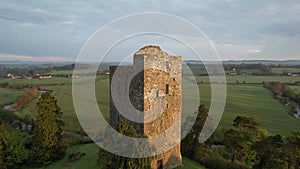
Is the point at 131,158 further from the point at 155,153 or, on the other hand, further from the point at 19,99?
the point at 19,99

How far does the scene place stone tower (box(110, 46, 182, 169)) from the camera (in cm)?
1237

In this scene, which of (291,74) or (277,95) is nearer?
(277,95)

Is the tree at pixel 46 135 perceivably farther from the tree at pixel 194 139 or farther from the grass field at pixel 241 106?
the grass field at pixel 241 106

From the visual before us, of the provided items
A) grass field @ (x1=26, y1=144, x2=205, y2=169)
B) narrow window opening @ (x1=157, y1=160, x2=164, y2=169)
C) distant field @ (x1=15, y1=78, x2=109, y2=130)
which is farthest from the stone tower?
distant field @ (x1=15, y1=78, x2=109, y2=130)

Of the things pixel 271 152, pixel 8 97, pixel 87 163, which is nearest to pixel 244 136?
pixel 271 152

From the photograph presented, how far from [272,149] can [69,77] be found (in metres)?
71.8

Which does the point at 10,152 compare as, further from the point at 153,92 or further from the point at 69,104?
the point at 69,104

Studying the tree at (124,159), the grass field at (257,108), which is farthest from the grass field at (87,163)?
the grass field at (257,108)

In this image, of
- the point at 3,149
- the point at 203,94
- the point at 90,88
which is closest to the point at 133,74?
the point at 3,149

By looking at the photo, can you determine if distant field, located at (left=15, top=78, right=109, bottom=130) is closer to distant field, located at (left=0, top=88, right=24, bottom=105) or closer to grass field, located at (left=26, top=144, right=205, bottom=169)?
distant field, located at (left=0, top=88, right=24, bottom=105)

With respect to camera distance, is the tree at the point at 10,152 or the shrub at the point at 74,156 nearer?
the tree at the point at 10,152

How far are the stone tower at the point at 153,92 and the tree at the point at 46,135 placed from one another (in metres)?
5.60

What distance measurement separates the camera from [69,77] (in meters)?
77.3

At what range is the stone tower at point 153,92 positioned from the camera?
487 inches
